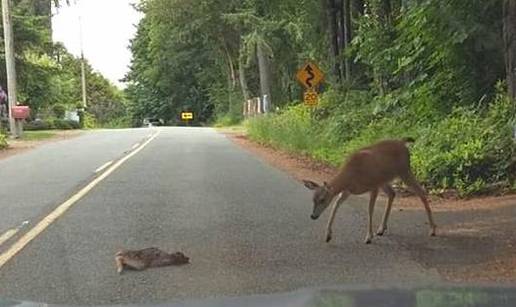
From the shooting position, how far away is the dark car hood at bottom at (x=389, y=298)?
14.7ft

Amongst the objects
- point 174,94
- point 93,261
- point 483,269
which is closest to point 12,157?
point 93,261

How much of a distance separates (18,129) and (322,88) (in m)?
13.4

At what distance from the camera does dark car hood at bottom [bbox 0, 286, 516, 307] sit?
4469 millimetres

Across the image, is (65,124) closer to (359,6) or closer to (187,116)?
(187,116)

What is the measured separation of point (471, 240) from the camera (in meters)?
8.95

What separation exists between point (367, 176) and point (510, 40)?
5.60 metres

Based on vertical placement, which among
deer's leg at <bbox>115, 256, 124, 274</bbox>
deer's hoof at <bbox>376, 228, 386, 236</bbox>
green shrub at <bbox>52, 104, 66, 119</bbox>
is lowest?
green shrub at <bbox>52, 104, 66, 119</bbox>

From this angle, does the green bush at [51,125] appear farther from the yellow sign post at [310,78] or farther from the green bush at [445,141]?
the green bush at [445,141]

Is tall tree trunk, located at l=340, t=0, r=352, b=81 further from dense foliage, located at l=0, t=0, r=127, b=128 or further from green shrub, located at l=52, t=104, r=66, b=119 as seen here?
green shrub, located at l=52, t=104, r=66, b=119

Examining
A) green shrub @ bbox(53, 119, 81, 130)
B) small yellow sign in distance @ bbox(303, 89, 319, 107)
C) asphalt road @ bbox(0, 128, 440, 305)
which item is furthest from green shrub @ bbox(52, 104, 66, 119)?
asphalt road @ bbox(0, 128, 440, 305)

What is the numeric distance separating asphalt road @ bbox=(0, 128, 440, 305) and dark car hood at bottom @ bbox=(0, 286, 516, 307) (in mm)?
1409

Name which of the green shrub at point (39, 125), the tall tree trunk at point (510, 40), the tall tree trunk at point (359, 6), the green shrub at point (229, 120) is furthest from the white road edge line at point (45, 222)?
the green shrub at point (229, 120)

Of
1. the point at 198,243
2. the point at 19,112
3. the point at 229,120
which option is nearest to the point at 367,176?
the point at 198,243

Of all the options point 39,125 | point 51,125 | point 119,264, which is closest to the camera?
point 119,264
